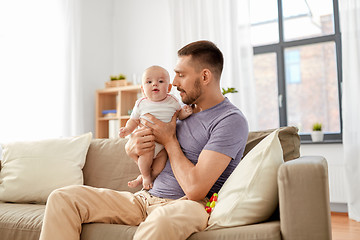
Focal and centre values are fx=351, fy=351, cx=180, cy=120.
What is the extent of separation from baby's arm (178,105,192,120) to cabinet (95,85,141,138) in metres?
2.50

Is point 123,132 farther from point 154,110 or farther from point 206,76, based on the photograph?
point 206,76

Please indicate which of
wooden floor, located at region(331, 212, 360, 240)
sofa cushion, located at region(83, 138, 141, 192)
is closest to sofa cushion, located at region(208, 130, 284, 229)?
sofa cushion, located at region(83, 138, 141, 192)

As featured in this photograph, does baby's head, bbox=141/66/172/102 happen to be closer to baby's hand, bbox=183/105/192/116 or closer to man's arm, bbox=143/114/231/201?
baby's hand, bbox=183/105/192/116

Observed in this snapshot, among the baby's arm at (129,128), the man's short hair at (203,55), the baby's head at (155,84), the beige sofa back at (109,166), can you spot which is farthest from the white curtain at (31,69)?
the man's short hair at (203,55)

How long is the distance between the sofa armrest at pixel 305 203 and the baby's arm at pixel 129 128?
84 centimetres

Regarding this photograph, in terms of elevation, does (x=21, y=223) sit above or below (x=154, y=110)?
below

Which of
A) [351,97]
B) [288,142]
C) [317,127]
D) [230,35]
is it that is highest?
[230,35]

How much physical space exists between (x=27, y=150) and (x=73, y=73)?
208cm

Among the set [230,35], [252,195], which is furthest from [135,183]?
[230,35]

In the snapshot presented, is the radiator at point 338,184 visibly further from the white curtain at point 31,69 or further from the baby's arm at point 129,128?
the white curtain at point 31,69

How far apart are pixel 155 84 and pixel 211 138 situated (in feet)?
1.40

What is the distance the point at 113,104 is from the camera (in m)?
4.71

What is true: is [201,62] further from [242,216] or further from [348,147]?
[348,147]

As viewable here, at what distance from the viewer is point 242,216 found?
126 cm
